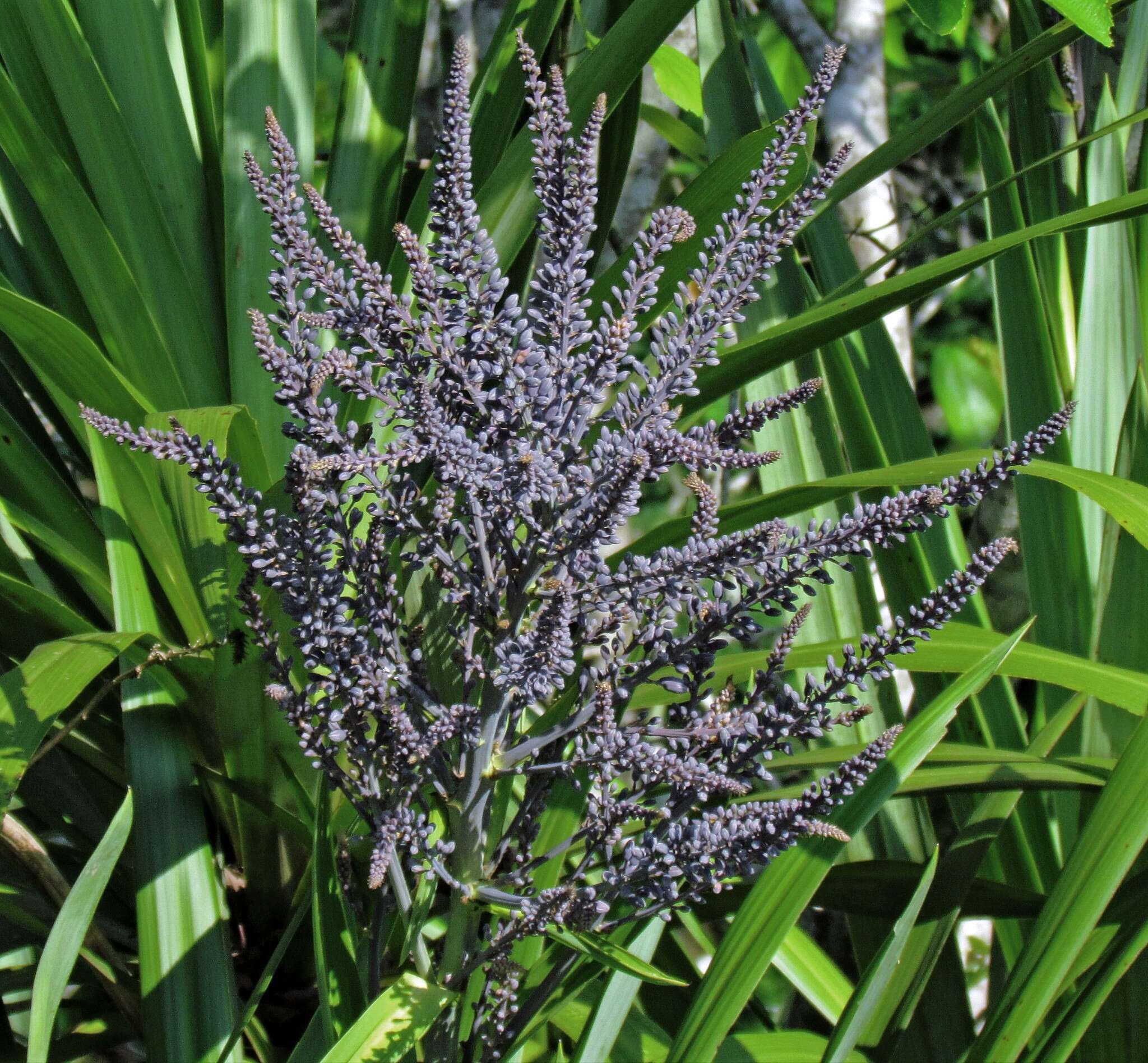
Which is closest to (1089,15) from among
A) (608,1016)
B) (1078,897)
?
(1078,897)

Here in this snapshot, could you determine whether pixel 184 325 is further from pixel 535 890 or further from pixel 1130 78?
pixel 1130 78

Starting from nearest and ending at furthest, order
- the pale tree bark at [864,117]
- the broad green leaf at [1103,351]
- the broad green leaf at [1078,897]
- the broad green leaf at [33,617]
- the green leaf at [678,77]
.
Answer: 1. the broad green leaf at [1078,897]
2. the broad green leaf at [33,617]
3. the broad green leaf at [1103,351]
4. the green leaf at [678,77]
5. the pale tree bark at [864,117]

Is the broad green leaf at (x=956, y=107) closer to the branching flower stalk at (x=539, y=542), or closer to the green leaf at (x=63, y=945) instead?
the branching flower stalk at (x=539, y=542)

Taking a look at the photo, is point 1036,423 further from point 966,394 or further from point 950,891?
point 966,394

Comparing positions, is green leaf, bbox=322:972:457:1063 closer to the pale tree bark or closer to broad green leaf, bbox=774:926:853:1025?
broad green leaf, bbox=774:926:853:1025

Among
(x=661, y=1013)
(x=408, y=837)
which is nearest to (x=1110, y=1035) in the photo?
(x=661, y=1013)

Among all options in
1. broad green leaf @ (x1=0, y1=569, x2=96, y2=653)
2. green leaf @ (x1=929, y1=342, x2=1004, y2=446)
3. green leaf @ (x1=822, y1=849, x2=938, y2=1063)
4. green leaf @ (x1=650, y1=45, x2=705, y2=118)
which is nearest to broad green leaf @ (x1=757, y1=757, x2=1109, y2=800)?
green leaf @ (x1=822, y1=849, x2=938, y2=1063)

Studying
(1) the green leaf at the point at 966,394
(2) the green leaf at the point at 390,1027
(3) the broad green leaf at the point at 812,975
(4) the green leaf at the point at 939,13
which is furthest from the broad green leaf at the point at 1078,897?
(1) the green leaf at the point at 966,394
